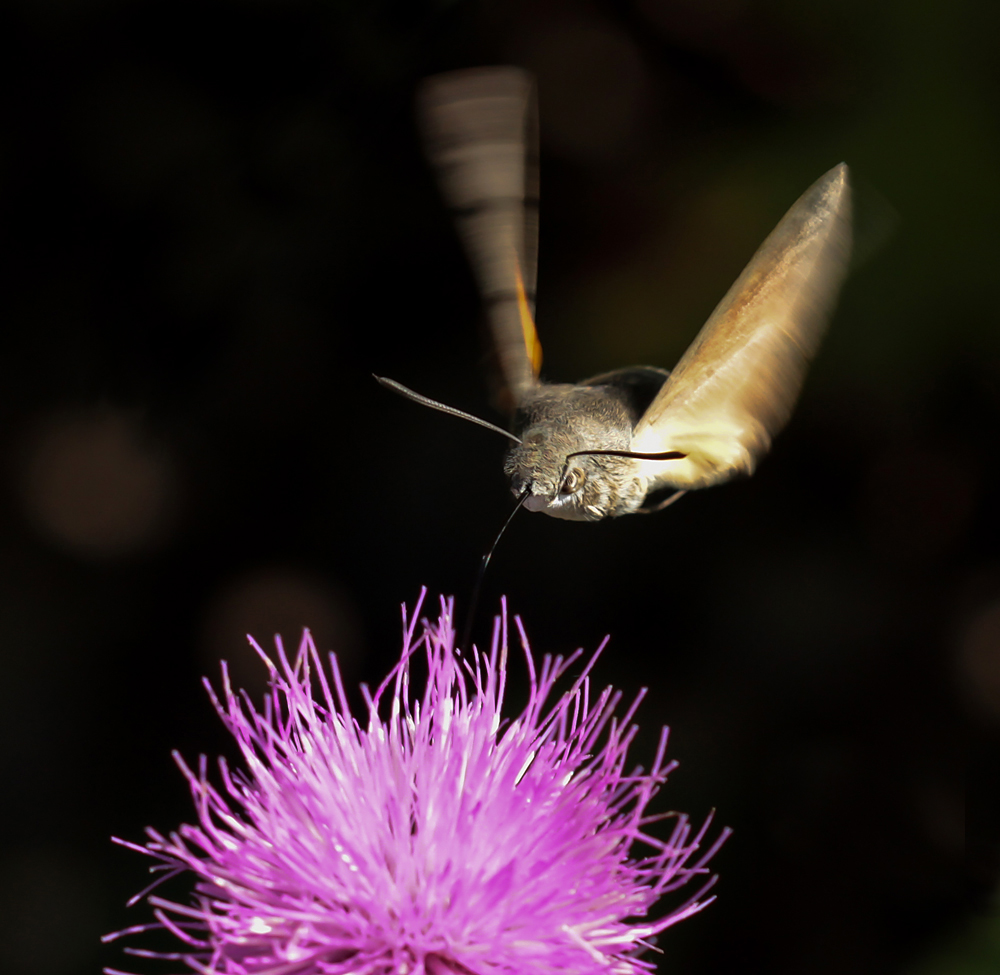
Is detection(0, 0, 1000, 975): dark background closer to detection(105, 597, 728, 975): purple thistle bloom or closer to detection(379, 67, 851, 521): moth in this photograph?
detection(379, 67, 851, 521): moth

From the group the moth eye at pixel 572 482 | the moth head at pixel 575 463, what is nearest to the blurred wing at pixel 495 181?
the moth head at pixel 575 463

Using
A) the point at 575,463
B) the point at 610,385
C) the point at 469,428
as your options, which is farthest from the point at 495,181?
the point at 469,428

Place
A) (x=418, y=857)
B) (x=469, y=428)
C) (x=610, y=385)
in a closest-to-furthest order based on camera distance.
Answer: (x=418, y=857), (x=610, y=385), (x=469, y=428)

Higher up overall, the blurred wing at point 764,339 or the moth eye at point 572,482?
the blurred wing at point 764,339

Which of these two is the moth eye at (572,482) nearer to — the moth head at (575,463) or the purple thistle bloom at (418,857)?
the moth head at (575,463)

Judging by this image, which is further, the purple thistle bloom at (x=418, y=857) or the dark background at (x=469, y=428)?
the dark background at (x=469, y=428)

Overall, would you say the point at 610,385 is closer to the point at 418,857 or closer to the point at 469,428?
the point at 469,428
